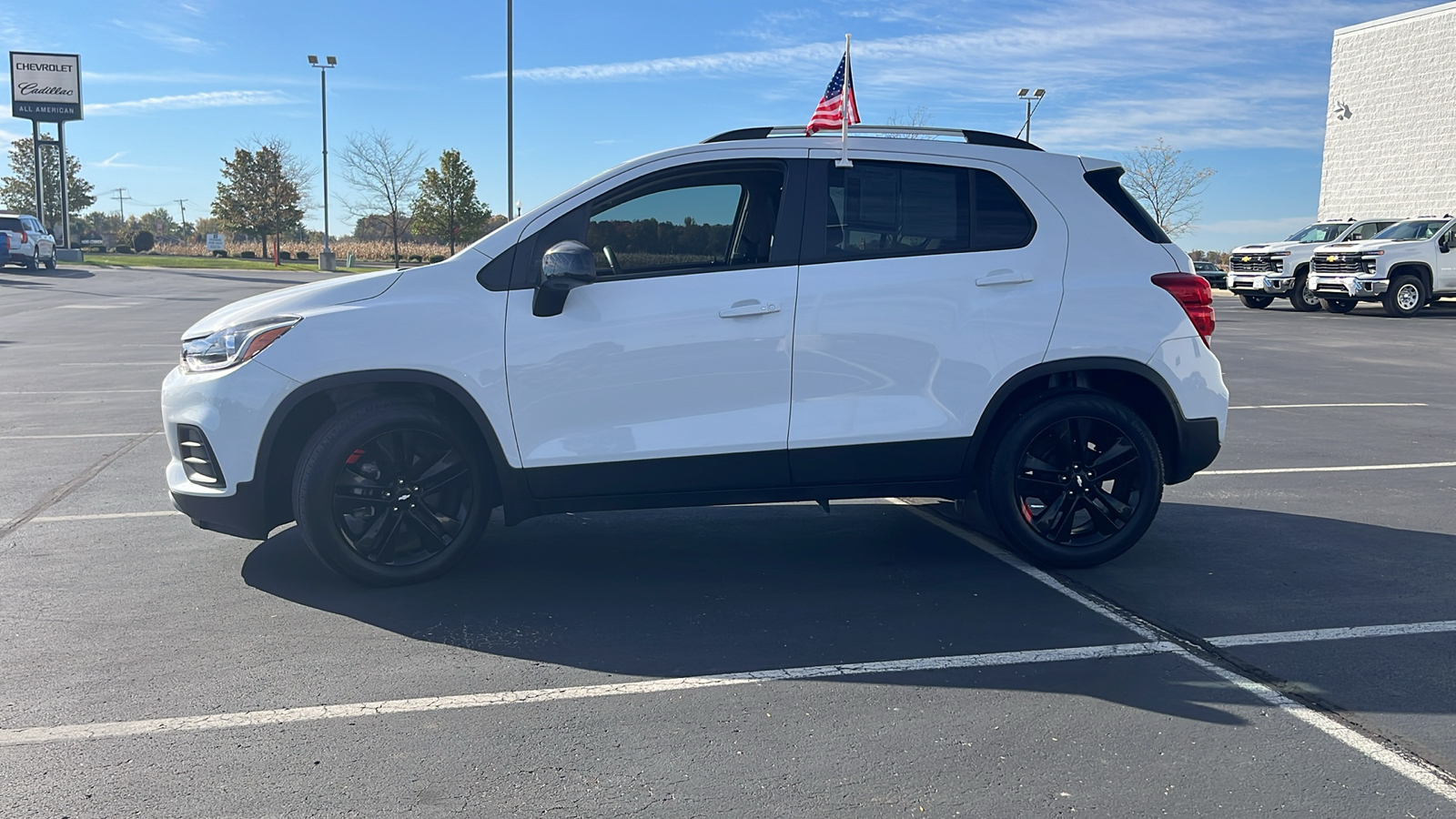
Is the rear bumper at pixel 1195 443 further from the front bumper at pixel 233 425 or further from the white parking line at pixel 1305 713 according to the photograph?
the front bumper at pixel 233 425

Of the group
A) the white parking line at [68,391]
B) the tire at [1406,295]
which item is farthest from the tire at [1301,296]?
the white parking line at [68,391]

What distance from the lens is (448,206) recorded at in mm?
61375

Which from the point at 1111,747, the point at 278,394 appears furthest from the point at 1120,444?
the point at 278,394

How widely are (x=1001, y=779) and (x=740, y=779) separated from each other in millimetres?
747

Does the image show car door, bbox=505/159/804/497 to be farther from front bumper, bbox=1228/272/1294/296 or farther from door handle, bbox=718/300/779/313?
front bumper, bbox=1228/272/1294/296

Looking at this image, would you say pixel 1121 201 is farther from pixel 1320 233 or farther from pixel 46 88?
pixel 46 88

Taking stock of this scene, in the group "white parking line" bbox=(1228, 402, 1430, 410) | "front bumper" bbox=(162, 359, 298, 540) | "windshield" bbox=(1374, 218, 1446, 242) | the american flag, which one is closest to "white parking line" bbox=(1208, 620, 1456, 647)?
the american flag

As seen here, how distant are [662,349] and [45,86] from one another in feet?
213

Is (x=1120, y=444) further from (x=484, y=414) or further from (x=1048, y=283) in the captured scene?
(x=484, y=414)

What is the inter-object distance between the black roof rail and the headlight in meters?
2.03

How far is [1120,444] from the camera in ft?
17.3

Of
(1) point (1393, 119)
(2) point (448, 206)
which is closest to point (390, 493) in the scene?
(1) point (1393, 119)

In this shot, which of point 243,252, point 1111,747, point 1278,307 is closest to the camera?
point 1111,747

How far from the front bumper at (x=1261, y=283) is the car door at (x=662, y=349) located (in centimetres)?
2732
